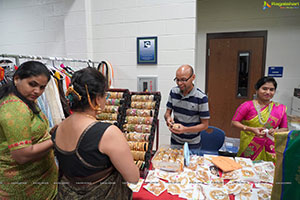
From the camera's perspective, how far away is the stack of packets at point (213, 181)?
3.78ft

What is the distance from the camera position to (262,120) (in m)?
1.92

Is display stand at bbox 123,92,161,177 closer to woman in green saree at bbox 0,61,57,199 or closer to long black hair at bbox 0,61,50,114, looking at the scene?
woman in green saree at bbox 0,61,57,199

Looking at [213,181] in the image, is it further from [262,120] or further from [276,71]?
[276,71]

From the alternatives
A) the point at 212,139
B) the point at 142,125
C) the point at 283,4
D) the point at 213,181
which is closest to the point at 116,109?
the point at 142,125

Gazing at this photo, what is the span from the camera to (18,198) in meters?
1.22

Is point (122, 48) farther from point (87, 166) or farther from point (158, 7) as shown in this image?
point (87, 166)

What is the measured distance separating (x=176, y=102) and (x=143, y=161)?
2.68 feet

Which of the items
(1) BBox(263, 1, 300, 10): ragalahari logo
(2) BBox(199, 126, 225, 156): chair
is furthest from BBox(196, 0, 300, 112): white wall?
(2) BBox(199, 126, 225, 156): chair

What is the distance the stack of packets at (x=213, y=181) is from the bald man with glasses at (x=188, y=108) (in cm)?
40

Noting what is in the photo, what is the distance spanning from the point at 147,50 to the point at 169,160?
1882 millimetres

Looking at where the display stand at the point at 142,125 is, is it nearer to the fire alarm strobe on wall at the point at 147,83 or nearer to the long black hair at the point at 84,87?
the long black hair at the point at 84,87

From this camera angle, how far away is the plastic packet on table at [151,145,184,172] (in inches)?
54.7

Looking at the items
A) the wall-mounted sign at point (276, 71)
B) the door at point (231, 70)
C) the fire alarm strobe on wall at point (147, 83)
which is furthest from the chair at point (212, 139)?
the wall-mounted sign at point (276, 71)

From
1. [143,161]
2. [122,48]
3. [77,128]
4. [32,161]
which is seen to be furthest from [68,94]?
[122,48]
